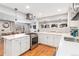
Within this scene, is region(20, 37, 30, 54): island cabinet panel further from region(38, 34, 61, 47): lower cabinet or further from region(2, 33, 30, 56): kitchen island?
region(38, 34, 61, 47): lower cabinet

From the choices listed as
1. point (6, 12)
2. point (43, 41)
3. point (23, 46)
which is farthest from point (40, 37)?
point (6, 12)

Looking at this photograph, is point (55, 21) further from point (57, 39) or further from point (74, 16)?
point (74, 16)

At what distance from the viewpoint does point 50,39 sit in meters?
4.25

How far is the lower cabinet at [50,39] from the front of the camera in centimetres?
394

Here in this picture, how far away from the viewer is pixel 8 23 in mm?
5344

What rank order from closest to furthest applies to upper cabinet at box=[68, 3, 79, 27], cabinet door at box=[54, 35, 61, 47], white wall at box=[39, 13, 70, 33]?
upper cabinet at box=[68, 3, 79, 27]
cabinet door at box=[54, 35, 61, 47]
white wall at box=[39, 13, 70, 33]

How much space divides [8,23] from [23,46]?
3.09m

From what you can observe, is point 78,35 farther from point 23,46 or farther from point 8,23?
point 8,23

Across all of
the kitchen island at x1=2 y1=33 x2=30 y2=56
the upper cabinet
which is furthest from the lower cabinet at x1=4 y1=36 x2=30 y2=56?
the upper cabinet

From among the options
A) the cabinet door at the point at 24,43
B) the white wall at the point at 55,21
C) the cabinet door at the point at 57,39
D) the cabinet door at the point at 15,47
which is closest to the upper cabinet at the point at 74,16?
the cabinet door at the point at 57,39

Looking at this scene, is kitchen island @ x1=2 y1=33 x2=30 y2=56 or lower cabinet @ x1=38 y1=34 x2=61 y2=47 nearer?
kitchen island @ x1=2 y1=33 x2=30 y2=56

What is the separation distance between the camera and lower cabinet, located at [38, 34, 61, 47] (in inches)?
155

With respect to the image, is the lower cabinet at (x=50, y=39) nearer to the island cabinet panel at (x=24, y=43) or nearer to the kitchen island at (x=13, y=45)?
the island cabinet panel at (x=24, y=43)

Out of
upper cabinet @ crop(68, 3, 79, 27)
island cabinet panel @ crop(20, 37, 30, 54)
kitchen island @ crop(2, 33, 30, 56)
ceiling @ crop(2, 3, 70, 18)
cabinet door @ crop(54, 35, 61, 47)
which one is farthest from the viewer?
cabinet door @ crop(54, 35, 61, 47)
